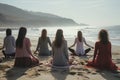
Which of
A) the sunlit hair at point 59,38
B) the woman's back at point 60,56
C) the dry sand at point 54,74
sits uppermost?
the sunlit hair at point 59,38

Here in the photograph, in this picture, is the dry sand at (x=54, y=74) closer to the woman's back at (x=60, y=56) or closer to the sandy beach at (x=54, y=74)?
the sandy beach at (x=54, y=74)

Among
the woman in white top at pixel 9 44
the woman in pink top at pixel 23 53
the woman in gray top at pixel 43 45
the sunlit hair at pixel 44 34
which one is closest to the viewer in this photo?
the woman in pink top at pixel 23 53

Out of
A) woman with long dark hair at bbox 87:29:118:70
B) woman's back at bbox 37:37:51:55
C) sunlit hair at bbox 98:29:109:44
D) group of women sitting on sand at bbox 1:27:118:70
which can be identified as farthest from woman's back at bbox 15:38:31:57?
woman's back at bbox 37:37:51:55

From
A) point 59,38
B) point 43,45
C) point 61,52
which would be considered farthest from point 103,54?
point 43,45

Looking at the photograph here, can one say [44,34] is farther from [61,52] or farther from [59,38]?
[59,38]

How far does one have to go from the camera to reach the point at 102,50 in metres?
8.77

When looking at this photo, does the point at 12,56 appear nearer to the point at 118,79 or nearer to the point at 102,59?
the point at 102,59

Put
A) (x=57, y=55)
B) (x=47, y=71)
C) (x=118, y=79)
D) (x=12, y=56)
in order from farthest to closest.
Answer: (x=12, y=56) < (x=57, y=55) < (x=47, y=71) < (x=118, y=79)

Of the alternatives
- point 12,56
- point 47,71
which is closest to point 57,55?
point 47,71

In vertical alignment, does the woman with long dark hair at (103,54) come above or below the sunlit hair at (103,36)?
below

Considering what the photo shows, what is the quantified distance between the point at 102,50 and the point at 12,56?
491 cm

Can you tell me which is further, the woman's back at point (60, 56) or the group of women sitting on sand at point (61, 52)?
the woman's back at point (60, 56)

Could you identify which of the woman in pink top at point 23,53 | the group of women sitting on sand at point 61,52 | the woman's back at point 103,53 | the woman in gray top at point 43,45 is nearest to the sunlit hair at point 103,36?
the group of women sitting on sand at point 61,52

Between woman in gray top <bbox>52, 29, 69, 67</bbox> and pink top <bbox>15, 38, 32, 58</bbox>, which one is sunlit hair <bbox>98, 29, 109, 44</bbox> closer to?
woman in gray top <bbox>52, 29, 69, 67</bbox>
